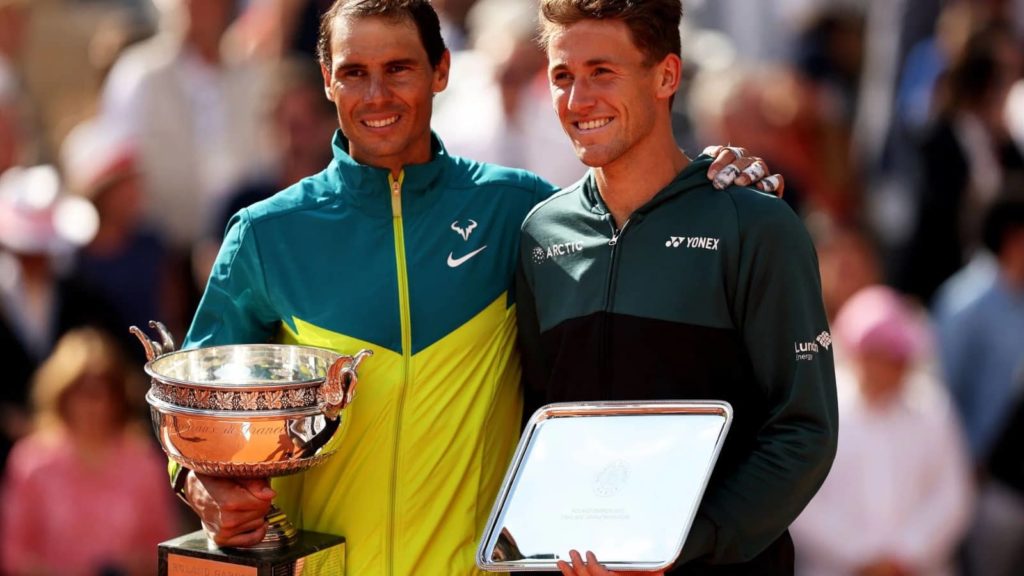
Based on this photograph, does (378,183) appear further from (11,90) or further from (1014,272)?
(11,90)

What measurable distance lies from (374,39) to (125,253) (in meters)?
3.78

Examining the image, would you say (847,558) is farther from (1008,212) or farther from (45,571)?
(45,571)

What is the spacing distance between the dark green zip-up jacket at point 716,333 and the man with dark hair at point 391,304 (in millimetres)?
202

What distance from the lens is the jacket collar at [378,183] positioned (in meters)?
4.36

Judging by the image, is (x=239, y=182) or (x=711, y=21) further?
(x=711, y=21)

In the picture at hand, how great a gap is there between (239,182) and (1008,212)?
3395 mm

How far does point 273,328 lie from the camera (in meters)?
4.42

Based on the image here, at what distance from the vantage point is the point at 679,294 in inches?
160

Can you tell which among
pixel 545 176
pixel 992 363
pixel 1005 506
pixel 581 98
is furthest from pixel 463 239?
pixel 992 363

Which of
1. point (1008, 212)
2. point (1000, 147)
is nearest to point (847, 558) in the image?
point (1008, 212)

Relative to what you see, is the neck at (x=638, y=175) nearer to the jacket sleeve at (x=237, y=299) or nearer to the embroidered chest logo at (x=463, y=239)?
the embroidered chest logo at (x=463, y=239)

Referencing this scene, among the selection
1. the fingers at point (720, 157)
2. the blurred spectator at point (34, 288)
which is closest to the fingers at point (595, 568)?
the fingers at point (720, 157)

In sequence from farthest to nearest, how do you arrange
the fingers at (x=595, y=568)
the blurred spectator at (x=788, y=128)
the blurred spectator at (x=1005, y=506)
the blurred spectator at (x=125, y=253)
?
the blurred spectator at (x=788, y=128) → the blurred spectator at (x=125, y=253) → the blurred spectator at (x=1005, y=506) → the fingers at (x=595, y=568)

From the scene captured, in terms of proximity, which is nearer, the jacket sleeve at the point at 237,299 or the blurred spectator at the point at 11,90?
the jacket sleeve at the point at 237,299
